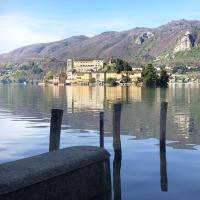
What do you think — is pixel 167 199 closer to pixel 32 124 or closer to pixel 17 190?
pixel 17 190

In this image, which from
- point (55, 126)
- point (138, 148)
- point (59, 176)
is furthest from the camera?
point (138, 148)

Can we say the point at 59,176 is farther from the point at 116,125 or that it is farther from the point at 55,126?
the point at 116,125

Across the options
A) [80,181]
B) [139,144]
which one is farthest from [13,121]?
[80,181]

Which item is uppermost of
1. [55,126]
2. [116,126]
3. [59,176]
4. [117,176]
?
[55,126]

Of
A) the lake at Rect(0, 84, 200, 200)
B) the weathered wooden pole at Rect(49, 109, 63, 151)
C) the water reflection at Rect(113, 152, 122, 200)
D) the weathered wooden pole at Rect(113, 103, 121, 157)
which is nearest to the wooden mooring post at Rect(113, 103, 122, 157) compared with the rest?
the weathered wooden pole at Rect(113, 103, 121, 157)

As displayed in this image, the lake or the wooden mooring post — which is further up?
the wooden mooring post

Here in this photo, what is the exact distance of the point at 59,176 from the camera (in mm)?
14523

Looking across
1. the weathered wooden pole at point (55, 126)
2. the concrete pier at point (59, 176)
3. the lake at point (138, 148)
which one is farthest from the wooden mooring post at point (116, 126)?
the concrete pier at point (59, 176)

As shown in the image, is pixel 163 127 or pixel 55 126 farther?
pixel 163 127

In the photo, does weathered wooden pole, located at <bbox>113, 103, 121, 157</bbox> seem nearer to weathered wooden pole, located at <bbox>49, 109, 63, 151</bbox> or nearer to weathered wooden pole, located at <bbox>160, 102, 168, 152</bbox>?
weathered wooden pole, located at <bbox>160, 102, 168, 152</bbox>

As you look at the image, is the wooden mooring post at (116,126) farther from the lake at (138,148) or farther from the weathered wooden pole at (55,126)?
the weathered wooden pole at (55,126)

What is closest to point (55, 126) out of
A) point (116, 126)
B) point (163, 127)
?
point (116, 126)

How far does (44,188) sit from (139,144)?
19570mm

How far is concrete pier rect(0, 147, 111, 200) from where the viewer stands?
43.0 feet
